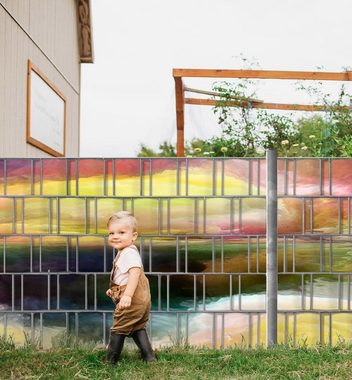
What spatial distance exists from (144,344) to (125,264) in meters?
0.48

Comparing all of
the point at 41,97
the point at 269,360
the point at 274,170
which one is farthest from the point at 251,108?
the point at 269,360

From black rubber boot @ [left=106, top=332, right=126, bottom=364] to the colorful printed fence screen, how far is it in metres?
0.39

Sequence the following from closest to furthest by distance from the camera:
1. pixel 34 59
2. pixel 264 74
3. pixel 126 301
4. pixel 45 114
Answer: pixel 126 301
pixel 34 59
pixel 264 74
pixel 45 114

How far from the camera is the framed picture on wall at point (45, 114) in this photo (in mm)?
8219

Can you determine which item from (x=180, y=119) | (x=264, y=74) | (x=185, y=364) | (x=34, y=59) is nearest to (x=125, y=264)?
(x=185, y=364)

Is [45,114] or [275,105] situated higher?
[275,105]

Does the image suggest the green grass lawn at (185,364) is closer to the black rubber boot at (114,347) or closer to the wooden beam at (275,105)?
the black rubber boot at (114,347)

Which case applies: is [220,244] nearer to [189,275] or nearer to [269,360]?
[189,275]

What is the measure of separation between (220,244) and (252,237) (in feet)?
0.67

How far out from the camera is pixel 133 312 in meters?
3.81

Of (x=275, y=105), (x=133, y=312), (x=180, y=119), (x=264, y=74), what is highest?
(x=264, y=74)

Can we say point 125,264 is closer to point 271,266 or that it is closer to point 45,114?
point 271,266

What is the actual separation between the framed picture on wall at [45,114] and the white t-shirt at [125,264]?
4.43 m

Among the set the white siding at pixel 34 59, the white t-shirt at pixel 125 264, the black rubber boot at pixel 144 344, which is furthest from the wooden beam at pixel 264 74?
the black rubber boot at pixel 144 344
